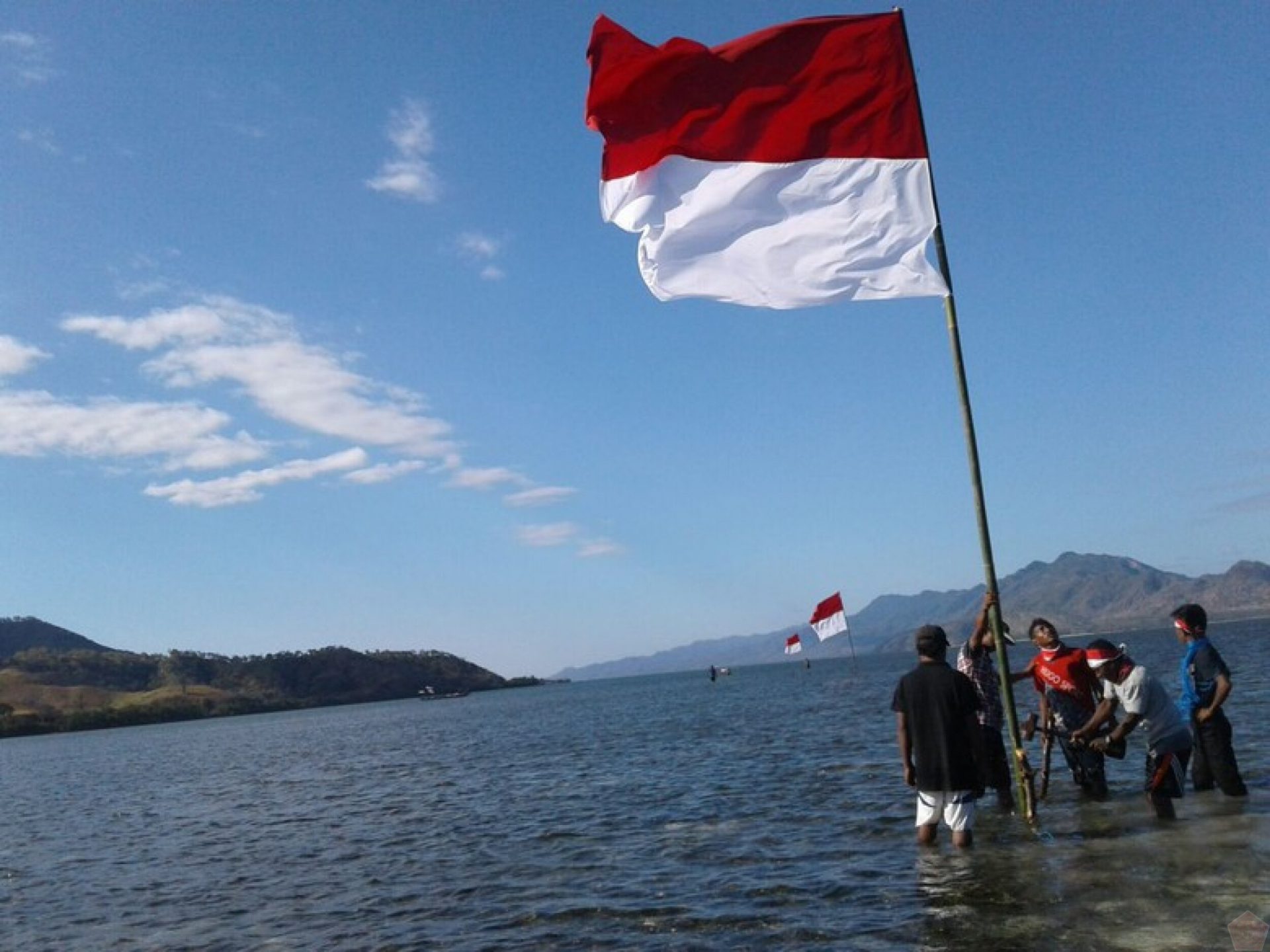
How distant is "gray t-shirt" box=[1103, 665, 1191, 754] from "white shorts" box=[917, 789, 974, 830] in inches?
94.7

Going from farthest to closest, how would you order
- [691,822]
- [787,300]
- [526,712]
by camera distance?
[526,712] → [691,822] → [787,300]

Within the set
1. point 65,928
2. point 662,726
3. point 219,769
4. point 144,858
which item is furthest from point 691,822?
point 219,769

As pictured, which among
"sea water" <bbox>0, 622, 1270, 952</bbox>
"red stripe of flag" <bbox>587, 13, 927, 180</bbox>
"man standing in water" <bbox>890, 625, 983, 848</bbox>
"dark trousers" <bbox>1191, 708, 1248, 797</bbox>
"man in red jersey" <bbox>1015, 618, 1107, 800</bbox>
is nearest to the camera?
"sea water" <bbox>0, 622, 1270, 952</bbox>

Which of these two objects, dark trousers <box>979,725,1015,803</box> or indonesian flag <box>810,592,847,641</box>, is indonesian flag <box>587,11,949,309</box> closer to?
dark trousers <box>979,725,1015,803</box>

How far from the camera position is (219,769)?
1721 inches

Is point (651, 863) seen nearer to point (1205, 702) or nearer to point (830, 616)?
point (1205, 702)

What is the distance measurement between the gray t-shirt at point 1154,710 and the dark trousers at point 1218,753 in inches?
31.9

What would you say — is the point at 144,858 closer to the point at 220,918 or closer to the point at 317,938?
the point at 220,918

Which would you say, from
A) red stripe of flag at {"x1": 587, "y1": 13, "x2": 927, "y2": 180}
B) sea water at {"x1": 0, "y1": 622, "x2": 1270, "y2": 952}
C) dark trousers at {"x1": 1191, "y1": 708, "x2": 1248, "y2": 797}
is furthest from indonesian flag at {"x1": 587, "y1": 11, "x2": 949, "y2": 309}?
dark trousers at {"x1": 1191, "y1": 708, "x2": 1248, "y2": 797}

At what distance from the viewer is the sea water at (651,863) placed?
347 inches

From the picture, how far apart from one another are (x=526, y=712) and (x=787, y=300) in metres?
85.9

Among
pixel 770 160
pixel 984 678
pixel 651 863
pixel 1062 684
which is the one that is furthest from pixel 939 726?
pixel 770 160

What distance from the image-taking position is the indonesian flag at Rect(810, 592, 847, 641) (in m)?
59.3

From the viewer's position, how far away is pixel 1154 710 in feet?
36.1
